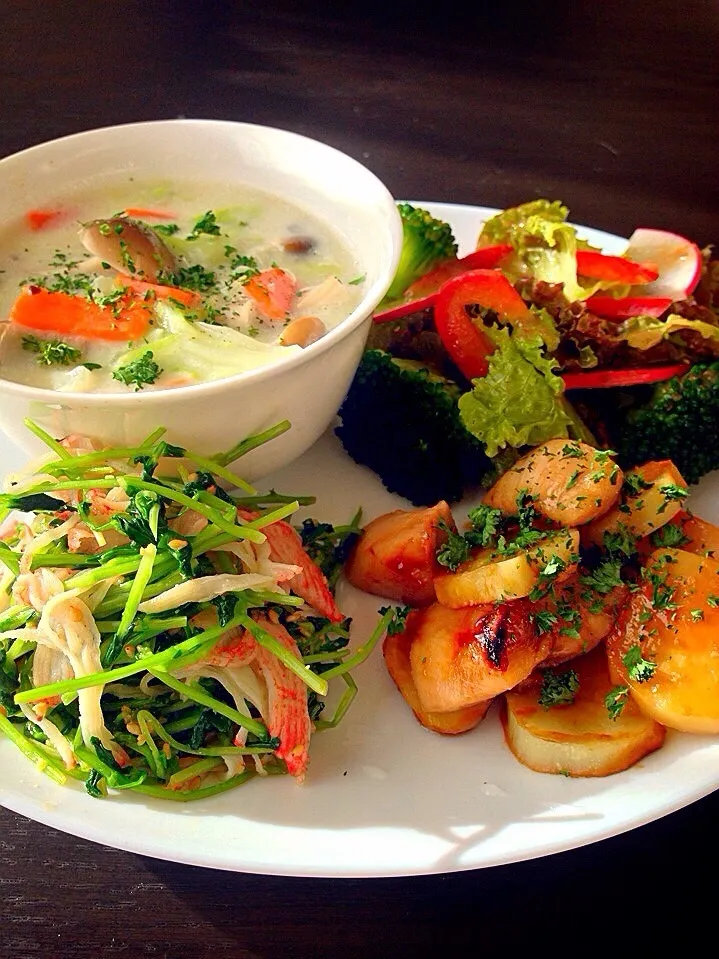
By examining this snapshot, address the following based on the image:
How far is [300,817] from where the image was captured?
1.63 metres

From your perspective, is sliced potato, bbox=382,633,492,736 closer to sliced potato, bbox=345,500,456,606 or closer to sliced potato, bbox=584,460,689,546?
sliced potato, bbox=345,500,456,606

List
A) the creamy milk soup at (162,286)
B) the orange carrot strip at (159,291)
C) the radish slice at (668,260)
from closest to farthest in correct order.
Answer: the creamy milk soup at (162,286)
the orange carrot strip at (159,291)
the radish slice at (668,260)

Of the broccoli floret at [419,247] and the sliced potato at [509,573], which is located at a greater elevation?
the broccoli floret at [419,247]

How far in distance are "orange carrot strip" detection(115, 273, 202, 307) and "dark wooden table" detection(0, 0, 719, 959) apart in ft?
3.73

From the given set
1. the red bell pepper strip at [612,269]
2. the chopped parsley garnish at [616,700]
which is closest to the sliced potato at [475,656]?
the chopped parsley garnish at [616,700]

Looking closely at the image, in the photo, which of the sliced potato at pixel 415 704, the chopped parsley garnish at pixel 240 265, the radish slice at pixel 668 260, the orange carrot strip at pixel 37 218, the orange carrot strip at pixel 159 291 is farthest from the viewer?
the radish slice at pixel 668 260

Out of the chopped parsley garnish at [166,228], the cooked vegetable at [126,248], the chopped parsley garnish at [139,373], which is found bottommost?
the chopped parsley garnish at [139,373]

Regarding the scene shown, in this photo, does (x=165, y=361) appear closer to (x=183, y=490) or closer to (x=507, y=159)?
(x=183, y=490)

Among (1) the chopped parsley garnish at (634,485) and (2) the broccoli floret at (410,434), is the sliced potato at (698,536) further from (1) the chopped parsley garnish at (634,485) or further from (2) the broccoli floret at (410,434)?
(2) the broccoli floret at (410,434)

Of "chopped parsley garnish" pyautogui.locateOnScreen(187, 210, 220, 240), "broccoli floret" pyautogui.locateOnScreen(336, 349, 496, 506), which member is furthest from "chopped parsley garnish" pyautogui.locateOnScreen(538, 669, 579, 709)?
"chopped parsley garnish" pyautogui.locateOnScreen(187, 210, 220, 240)

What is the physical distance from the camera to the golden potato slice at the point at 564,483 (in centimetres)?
187

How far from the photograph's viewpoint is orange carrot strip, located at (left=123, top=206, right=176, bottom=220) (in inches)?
94.5

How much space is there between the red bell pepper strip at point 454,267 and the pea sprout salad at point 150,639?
951 mm

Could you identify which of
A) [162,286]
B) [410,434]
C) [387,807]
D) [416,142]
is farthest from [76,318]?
[416,142]
